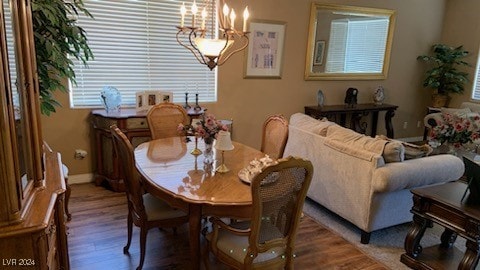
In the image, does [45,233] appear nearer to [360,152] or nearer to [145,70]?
[360,152]

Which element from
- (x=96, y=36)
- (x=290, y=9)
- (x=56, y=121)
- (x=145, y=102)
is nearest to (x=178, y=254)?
(x=145, y=102)

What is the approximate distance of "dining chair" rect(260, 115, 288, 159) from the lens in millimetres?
3037

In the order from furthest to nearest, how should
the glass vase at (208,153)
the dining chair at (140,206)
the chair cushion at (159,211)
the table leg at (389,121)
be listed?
1. the table leg at (389,121)
2. the glass vase at (208,153)
3. the chair cushion at (159,211)
4. the dining chair at (140,206)

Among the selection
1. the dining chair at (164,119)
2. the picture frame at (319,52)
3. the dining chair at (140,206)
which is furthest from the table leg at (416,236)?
the picture frame at (319,52)

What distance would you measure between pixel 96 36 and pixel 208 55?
2063 millimetres

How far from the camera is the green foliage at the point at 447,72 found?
6.28 metres

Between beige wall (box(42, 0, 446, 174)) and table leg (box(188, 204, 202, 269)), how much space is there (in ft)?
8.56

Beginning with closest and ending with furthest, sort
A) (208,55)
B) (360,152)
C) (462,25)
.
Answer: (208,55), (360,152), (462,25)

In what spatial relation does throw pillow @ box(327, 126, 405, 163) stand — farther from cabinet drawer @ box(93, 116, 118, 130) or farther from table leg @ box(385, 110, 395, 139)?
table leg @ box(385, 110, 395, 139)

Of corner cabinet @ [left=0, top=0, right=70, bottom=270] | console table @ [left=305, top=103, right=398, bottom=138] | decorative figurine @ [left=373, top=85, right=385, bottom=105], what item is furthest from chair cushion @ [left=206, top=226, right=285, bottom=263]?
decorative figurine @ [left=373, top=85, right=385, bottom=105]

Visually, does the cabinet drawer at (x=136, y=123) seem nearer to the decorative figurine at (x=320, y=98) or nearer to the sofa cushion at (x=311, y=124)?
the sofa cushion at (x=311, y=124)

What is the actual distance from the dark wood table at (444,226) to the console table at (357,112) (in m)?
2.70

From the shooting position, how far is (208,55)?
2.70 meters

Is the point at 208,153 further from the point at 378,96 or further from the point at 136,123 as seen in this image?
the point at 378,96
